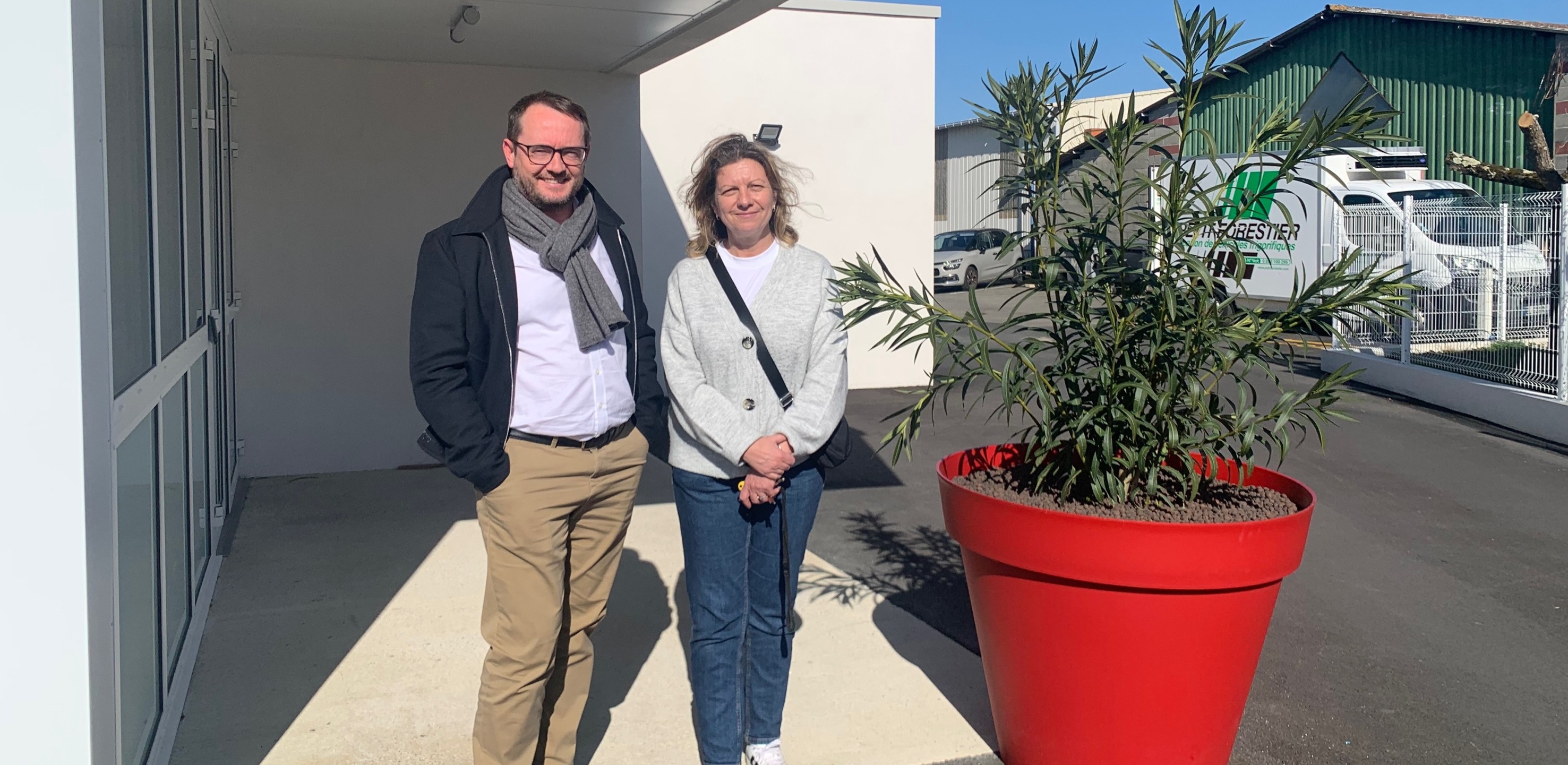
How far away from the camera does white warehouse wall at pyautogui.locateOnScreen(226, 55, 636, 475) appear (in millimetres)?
6527

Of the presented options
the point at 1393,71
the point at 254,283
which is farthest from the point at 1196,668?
the point at 1393,71

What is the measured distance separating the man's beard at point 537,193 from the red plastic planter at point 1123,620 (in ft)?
3.88

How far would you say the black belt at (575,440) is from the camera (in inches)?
102

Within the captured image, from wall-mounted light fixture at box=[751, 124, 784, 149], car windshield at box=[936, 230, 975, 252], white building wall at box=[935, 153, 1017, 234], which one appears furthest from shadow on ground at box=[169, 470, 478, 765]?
white building wall at box=[935, 153, 1017, 234]

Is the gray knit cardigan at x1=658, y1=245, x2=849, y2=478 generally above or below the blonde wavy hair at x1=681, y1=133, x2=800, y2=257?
below

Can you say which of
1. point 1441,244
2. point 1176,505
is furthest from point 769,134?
point 1176,505

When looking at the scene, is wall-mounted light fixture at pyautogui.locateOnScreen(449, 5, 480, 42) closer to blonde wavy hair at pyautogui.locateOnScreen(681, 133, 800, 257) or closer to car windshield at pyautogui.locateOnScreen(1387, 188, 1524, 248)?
blonde wavy hair at pyautogui.locateOnScreen(681, 133, 800, 257)

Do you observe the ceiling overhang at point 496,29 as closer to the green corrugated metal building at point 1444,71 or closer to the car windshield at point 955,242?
Answer: the green corrugated metal building at point 1444,71

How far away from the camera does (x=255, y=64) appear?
647cm

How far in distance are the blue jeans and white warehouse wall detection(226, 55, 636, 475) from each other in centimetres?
448

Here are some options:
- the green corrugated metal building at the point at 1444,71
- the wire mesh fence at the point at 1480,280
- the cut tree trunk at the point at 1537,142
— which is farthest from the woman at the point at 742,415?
the green corrugated metal building at the point at 1444,71

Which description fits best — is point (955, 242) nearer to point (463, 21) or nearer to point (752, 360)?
point (463, 21)

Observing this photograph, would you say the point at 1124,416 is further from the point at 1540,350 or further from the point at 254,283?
the point at 1540,350

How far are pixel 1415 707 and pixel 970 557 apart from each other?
178 centimetres
